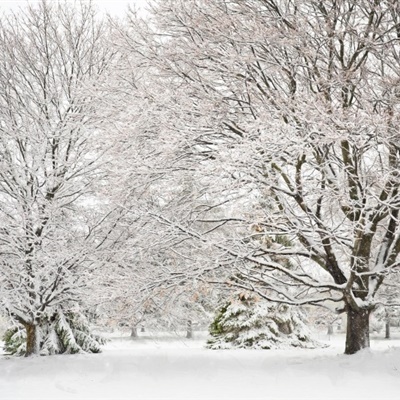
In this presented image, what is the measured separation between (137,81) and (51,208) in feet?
10.0

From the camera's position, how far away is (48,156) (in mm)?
10047

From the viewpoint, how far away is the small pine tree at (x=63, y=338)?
39.9 ft

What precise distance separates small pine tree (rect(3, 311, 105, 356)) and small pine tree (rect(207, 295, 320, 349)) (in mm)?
4224

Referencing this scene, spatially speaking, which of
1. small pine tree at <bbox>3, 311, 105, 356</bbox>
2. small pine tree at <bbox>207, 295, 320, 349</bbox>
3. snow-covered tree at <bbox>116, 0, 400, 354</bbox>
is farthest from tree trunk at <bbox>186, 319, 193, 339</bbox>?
snow-covered tree at <bbox>116, 0, 400, 354</bbox>

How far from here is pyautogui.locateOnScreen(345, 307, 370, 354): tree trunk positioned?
25.2 ft

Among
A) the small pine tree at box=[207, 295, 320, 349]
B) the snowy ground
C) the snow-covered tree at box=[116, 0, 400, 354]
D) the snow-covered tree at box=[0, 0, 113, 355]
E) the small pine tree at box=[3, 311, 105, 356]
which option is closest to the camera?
the snowy ground

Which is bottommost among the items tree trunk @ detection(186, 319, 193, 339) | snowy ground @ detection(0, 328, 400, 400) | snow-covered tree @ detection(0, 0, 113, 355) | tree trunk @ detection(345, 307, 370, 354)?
tree trunk @ detection(186, 319, 193, 339)

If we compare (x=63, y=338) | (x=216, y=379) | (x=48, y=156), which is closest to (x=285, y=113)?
(x=216, y=379)

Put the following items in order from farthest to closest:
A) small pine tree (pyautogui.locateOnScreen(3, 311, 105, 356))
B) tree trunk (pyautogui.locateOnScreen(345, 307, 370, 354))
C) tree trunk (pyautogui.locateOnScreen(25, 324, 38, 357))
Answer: small pine tree (pyautogui.locateOnScreen(3, 311, 105, 356)) → tree trunk (pyautogui.locateOnScreen(25, 324, 38, 357)) → tree trunk (pyautogui.locateOnScreen(345, 307, 370, 354))

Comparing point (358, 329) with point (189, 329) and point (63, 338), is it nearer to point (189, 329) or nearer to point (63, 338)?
point (63, 338)

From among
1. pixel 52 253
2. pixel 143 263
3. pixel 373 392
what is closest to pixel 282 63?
pixel 143 263

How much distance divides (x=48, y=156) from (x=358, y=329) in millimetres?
7137

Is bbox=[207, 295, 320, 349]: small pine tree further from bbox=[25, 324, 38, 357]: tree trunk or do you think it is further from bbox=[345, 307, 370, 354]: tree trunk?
bbox=[345, 307, 370, 354]: tree trunk

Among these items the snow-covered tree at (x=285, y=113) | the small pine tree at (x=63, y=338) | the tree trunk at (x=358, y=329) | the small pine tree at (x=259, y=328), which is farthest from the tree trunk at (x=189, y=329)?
the tree trunk at (x=358, y=329)
